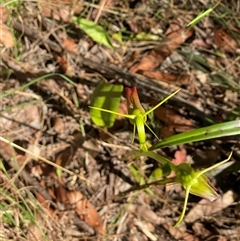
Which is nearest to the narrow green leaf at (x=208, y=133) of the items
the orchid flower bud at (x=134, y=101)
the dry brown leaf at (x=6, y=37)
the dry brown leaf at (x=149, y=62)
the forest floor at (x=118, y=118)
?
the orchid flower bud at (x=134, y=101)

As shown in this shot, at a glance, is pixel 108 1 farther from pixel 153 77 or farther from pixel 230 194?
pixel 230 194

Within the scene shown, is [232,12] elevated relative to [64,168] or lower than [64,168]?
elevated

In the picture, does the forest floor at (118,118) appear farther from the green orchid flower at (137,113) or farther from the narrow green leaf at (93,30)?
the green orchid flower at (137,113)

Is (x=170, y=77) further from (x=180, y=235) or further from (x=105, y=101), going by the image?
(x=180, y=235)

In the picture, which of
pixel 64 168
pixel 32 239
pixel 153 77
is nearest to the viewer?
pixel 32 239

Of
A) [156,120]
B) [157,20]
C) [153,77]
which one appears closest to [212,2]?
[157,20]

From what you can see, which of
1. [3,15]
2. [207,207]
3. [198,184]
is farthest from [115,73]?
[198,184]
